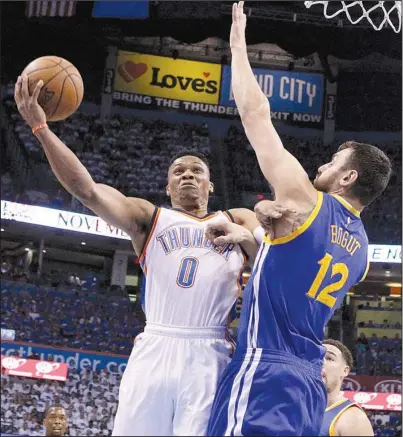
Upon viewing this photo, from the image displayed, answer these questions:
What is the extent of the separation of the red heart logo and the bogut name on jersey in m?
24.1

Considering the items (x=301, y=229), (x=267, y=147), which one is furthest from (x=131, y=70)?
(x=301, y=229)

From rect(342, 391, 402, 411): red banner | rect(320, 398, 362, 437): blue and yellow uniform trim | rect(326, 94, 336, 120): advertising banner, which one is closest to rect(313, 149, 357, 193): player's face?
rect(320, 398, 362, 437): blue and yellow uniform trim

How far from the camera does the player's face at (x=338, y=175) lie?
3646 millimetres

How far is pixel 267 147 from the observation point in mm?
3424

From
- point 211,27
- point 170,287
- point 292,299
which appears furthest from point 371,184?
point 211,27

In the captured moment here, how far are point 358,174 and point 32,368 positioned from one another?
53.9 ft

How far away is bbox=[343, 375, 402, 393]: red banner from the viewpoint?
65.5 ft

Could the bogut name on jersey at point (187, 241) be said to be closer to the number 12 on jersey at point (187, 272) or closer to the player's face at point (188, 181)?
the number 12 on jersey at point (187, 272)

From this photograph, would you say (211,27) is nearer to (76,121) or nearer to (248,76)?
(76,121)

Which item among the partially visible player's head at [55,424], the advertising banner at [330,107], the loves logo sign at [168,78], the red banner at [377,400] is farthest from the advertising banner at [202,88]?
the partially visible player's head at [55,424]

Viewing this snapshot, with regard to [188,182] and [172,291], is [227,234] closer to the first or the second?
[172,291]

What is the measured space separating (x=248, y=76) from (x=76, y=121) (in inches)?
931

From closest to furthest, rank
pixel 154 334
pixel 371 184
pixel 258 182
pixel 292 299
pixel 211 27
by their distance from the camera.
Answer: pixel 292 299
pixel 371 184
pixel 154 334
pixel 211 27
pixel 258 182

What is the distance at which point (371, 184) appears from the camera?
12.0 ft
